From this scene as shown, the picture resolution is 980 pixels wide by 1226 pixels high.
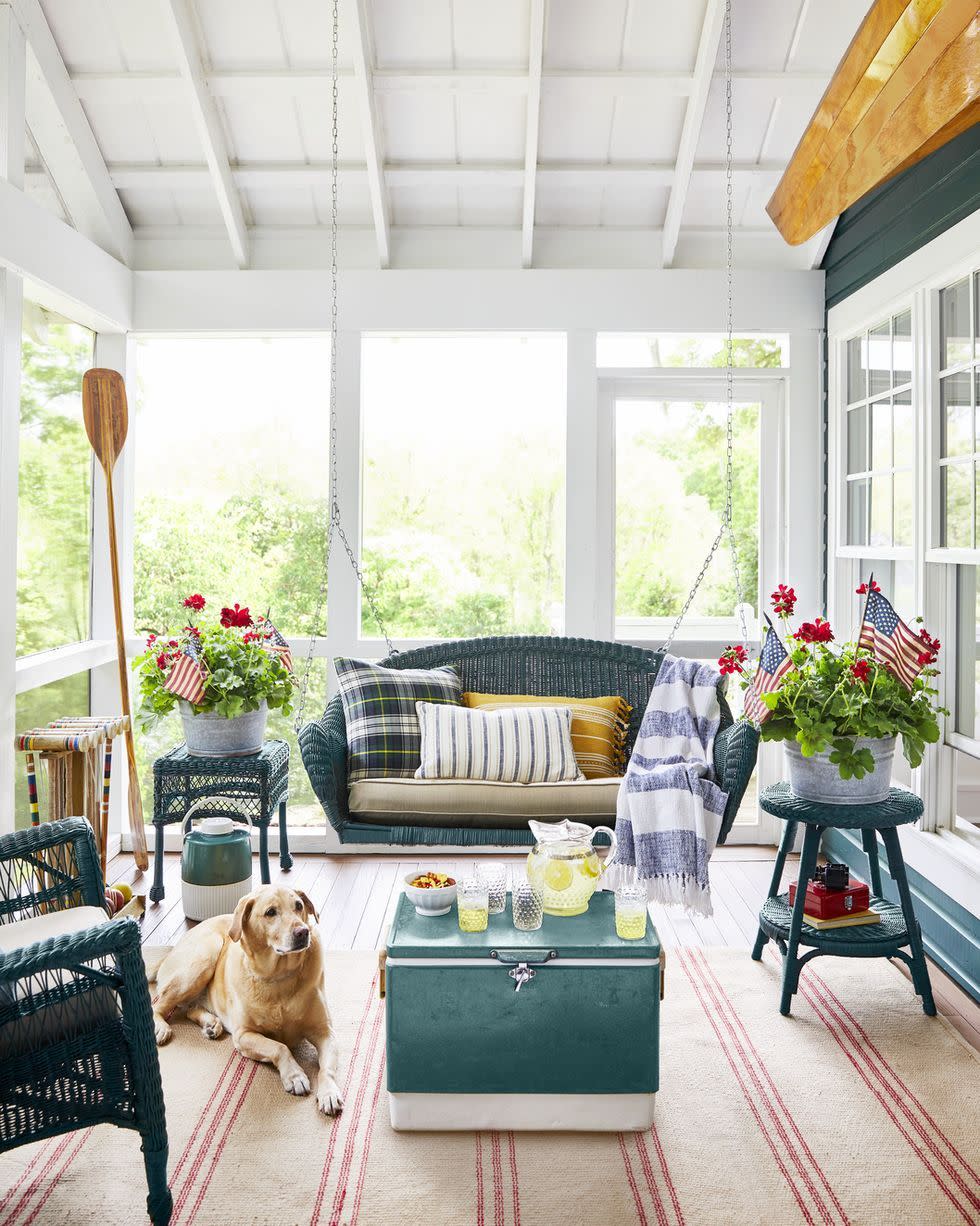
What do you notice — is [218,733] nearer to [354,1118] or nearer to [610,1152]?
[354,1118]

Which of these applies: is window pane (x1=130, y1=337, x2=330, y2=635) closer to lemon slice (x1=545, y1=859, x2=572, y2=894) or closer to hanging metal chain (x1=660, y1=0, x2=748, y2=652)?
hanging metal chain (x1=660, y1=0, x2=748, y2=652)

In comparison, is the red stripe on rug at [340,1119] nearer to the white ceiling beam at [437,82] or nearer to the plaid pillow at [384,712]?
the plaid pillow at [384,712]

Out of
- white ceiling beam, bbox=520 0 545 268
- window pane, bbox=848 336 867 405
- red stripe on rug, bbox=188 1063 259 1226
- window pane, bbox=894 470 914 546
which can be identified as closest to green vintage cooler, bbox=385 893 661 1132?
red stripe on rug, bbox=188 1063 259 1226

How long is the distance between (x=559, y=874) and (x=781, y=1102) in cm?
75

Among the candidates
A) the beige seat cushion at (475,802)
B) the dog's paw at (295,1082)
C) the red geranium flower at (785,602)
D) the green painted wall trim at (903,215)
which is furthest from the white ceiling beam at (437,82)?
the dog's paw at (295,1082)

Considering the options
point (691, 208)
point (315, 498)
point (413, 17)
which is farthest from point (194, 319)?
point (691, 208)

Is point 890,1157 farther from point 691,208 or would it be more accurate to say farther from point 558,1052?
point 691,208

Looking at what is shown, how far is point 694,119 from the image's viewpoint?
3.87 meters

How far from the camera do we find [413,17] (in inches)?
146

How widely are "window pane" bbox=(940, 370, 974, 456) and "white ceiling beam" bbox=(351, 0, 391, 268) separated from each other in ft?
7.24

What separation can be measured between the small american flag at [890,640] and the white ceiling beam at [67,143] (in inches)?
128

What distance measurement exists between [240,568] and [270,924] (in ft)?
7.71

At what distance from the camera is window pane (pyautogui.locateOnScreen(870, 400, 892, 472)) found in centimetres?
386

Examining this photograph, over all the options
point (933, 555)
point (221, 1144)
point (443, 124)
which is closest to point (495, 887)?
point (221, 1144)
